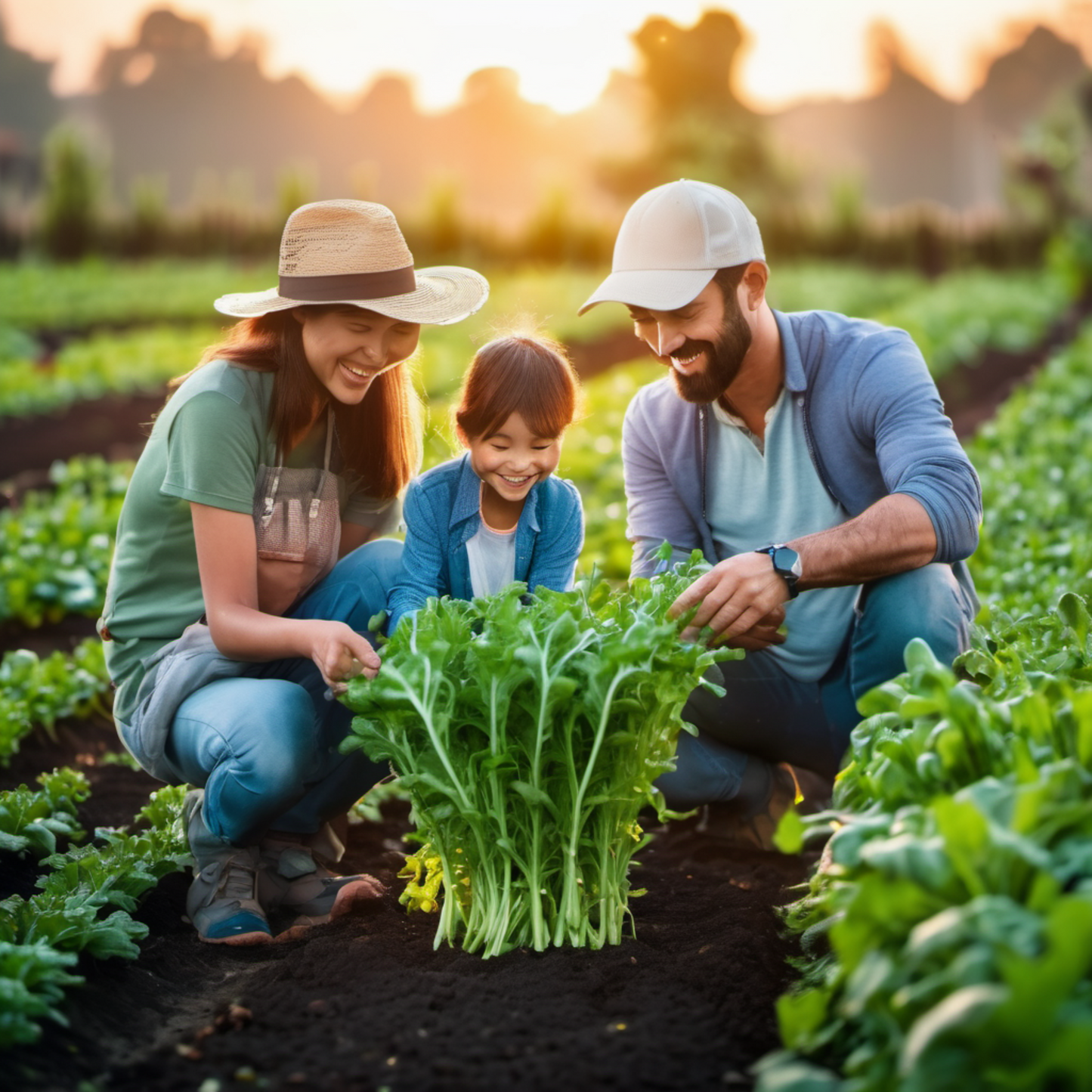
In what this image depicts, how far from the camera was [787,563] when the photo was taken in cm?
269

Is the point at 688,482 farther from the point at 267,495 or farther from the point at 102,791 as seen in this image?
the point at 102,791

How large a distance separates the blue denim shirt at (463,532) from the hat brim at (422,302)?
1.21 ft

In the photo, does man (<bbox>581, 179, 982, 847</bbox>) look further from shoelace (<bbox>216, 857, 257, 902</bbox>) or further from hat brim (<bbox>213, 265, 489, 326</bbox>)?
shoelace (<bbox>216, 857, 257, 902</bbox>)

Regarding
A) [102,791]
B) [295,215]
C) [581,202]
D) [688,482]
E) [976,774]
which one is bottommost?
[102,791]

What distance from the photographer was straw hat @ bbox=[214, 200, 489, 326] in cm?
282

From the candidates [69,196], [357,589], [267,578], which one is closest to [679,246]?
[357,589]

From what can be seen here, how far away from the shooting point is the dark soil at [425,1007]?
1894mm

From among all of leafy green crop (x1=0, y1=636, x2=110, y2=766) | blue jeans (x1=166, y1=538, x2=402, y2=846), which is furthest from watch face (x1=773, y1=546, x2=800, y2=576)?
leafy green crop (x1=0, y1=636, x2=110, y2=766)

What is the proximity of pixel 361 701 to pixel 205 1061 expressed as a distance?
636 mm

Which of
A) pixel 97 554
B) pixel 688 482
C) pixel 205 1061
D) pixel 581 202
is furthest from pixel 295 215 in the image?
pixel 581 202

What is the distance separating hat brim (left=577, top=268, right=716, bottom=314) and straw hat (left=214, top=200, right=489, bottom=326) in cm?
34

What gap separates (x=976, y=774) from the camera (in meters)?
1.84

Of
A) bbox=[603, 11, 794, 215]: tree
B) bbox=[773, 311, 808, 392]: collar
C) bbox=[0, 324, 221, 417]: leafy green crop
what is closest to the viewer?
bbox=[773, 311, 808, 392]: collar

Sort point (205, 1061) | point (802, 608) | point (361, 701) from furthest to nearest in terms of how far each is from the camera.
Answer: point (802, 608)
point (361, 701)
point (205, 1061)
